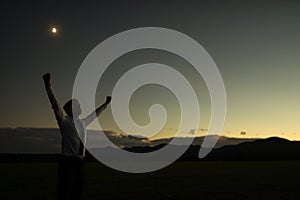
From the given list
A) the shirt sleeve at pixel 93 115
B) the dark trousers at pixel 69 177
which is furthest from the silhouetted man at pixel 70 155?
the shirt sleeve at pixel 93 115

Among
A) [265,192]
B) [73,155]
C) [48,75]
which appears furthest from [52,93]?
[265,192]

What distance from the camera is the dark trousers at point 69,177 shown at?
668 cm

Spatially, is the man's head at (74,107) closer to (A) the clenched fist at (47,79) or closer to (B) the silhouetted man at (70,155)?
(B) the silhouetted man at (70,155)

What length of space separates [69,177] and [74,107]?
1084 millimetres

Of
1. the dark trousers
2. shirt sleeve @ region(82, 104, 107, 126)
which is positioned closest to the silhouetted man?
the dark trousers

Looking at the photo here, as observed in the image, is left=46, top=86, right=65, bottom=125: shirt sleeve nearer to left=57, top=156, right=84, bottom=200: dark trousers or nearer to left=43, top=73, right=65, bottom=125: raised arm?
left=43, top=73, right=65, bottom=125: raised arm

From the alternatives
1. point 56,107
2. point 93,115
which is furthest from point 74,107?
point 93,115

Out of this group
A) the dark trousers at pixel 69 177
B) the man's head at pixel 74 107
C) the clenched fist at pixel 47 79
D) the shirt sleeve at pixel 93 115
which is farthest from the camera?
the shirt sleeve at pixel 93 115

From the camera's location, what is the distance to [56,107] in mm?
6598

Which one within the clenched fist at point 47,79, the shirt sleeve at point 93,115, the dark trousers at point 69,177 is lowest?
the dark trousers at point 69,177

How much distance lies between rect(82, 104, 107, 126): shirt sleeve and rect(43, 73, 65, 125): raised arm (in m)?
0.46

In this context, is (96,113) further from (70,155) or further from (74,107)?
(70,155)

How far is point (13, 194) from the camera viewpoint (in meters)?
15.5

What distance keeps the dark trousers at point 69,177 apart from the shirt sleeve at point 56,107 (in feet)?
1.98
